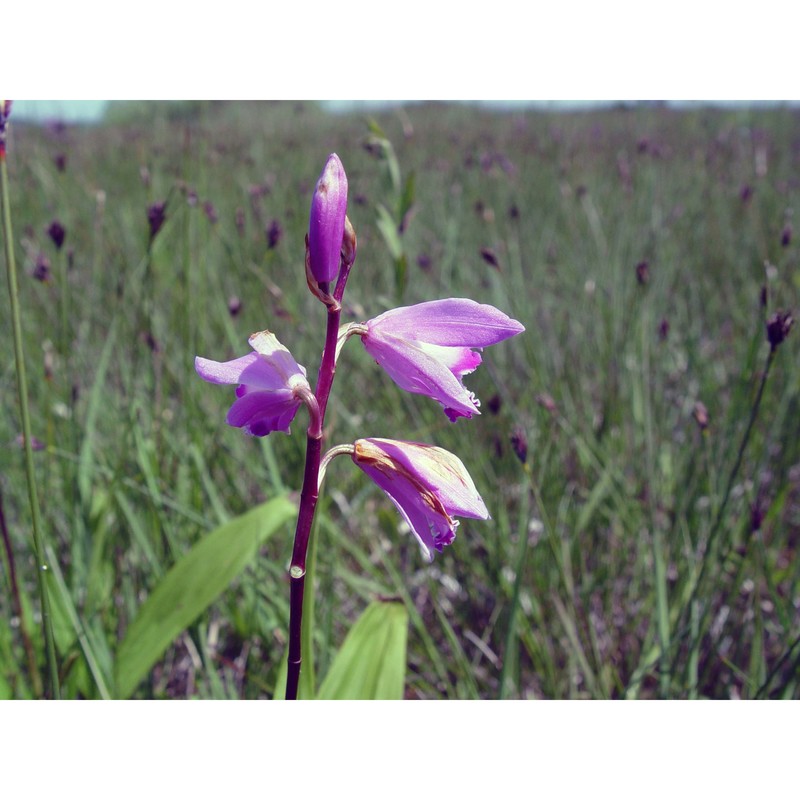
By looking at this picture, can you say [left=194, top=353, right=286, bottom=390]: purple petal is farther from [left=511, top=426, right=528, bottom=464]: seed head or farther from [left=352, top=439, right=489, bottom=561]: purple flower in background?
[left=511, top=426, right=528, bottom=464]: seed head

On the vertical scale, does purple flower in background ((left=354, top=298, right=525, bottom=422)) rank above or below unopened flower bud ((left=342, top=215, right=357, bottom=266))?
below

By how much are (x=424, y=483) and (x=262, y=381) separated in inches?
6.6

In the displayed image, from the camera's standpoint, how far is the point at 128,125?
1944 millimetres

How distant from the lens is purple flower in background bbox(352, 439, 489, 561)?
0.62m

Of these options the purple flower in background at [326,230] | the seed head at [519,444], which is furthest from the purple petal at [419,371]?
the seed head at [519,444]

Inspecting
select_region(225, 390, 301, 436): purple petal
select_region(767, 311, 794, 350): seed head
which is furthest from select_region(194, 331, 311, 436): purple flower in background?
select_region(767, 311, 794, 350): seed head

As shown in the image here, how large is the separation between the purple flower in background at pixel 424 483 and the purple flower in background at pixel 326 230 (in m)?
0.16

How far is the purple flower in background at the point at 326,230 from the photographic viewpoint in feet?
1.81

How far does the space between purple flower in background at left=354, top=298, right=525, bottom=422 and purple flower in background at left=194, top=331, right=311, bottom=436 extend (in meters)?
0.08
